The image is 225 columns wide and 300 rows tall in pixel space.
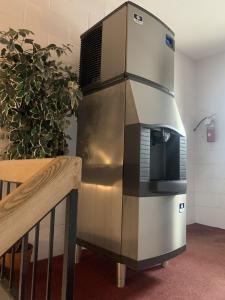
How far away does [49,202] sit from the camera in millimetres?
555

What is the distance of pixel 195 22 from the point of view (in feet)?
8.01

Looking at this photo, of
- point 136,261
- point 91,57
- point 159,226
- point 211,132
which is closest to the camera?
point 136,261

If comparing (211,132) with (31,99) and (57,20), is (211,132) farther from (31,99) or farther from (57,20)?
(31,99)

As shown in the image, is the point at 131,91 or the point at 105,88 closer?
the point at 131,91

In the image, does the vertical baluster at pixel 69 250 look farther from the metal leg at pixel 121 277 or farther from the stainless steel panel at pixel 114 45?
the stainless steel panel at pixel 114 45

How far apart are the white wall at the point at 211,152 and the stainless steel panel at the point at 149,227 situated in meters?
1.61

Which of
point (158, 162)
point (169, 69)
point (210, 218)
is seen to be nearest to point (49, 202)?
point (158, 162)

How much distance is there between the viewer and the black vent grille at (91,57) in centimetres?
159

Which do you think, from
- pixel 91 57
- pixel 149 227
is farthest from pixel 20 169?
pixel 91 57

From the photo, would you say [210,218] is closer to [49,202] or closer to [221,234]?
[221,234]

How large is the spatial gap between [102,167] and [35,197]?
3.01 feet

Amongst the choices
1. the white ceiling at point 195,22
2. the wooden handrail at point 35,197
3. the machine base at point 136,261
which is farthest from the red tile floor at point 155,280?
the white ceiling at point 195,22

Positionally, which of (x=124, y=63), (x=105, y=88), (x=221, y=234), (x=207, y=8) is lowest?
(x=221, y=234)

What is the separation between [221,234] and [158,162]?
147cm
